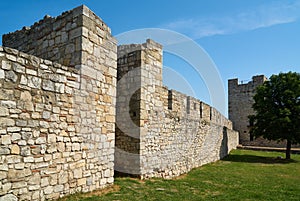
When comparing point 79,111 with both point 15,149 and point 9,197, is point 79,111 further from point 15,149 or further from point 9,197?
point 9,197

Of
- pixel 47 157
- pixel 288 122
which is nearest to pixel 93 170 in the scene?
pixel 47 157

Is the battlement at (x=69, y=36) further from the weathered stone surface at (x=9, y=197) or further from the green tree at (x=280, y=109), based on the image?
the green tree at (x=280, y=109)

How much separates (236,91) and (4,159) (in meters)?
32.1

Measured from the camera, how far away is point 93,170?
19.7 ft

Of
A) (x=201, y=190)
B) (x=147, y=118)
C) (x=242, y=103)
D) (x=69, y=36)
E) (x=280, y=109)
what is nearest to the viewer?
(x=69, y=36)

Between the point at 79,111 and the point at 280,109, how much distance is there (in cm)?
1647

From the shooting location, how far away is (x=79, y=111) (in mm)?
5699

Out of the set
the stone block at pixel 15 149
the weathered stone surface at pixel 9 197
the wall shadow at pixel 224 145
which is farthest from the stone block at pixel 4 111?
the wall shadow at pixel 224 145

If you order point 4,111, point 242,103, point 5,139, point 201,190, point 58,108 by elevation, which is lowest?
point 201,190

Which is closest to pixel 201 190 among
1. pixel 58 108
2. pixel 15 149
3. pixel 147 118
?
pixel 147 118

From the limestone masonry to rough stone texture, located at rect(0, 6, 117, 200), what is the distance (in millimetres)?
18

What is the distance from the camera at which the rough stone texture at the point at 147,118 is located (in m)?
7.97

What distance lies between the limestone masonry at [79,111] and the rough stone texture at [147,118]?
0.03 m

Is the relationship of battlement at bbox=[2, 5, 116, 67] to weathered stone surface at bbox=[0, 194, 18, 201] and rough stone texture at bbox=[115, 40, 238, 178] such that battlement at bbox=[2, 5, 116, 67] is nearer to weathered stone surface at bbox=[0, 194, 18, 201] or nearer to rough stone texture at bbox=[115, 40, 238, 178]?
rough stone texture at bbox=[115, 40, 238, 178]
